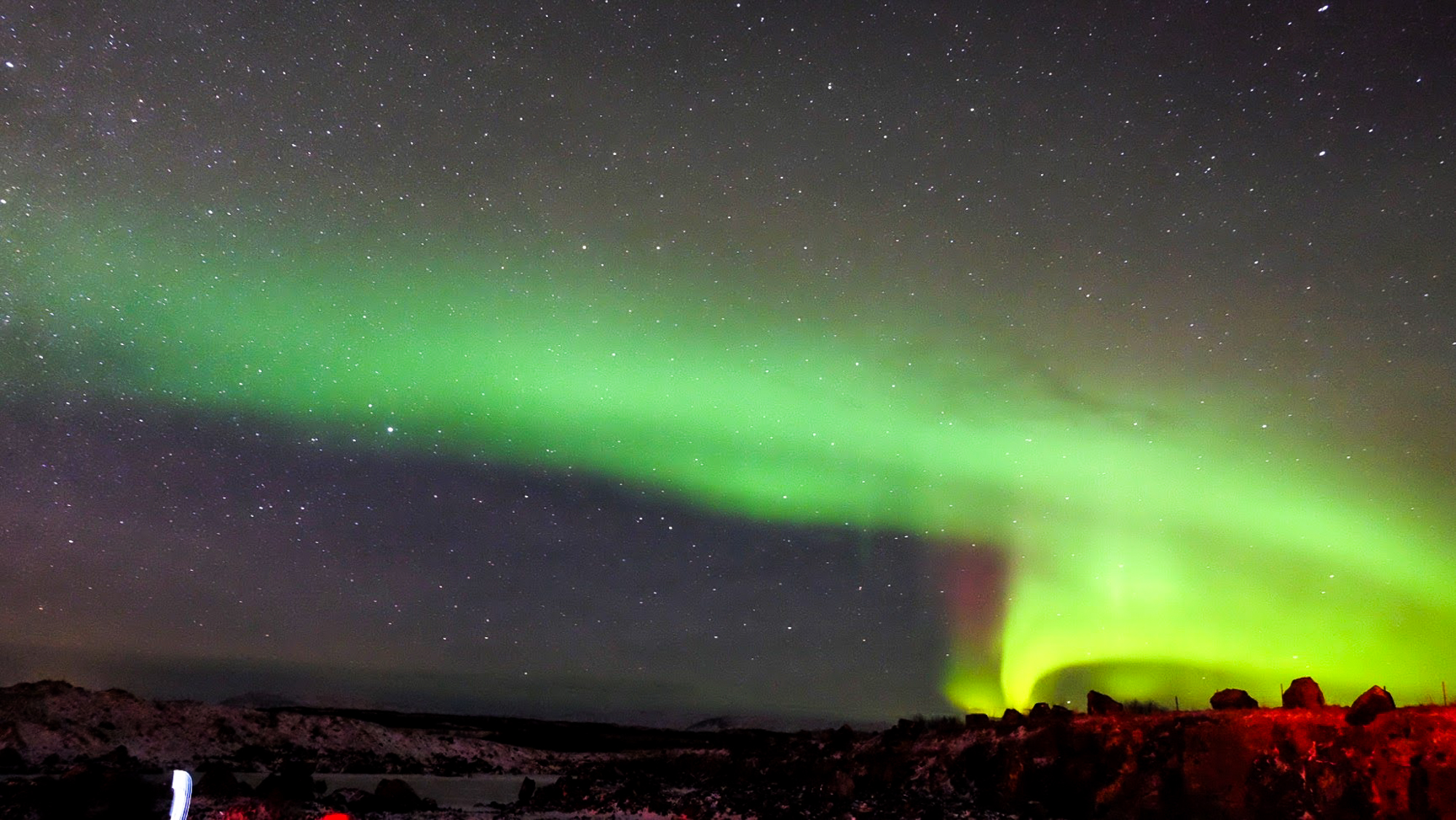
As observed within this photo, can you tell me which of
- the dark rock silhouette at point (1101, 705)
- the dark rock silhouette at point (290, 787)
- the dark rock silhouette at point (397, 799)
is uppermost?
the dark rock silhouette at point (1101, 705)

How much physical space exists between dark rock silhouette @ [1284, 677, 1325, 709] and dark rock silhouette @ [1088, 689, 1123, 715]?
921cm

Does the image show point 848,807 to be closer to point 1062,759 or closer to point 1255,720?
point 1062,759

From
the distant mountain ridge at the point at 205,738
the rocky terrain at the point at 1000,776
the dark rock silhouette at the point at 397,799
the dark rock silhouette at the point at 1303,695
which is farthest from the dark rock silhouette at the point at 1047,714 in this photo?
the distant mountain ridge at the point at 205,738

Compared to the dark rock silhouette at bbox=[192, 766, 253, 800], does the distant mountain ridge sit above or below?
below

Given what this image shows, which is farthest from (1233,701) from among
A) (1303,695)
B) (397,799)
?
(397,799)

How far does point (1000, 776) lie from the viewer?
3294cm

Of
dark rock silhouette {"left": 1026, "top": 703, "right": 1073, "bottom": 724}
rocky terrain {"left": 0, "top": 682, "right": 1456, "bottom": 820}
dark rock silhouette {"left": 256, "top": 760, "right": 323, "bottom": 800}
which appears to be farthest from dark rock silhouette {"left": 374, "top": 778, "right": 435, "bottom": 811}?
dark rock silhouette {"left": 1026, "top": 703, "right": 1073, "bottom": 724}

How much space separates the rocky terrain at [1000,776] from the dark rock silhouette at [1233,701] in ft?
0.21

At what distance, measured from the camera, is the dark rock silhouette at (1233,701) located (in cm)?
2902

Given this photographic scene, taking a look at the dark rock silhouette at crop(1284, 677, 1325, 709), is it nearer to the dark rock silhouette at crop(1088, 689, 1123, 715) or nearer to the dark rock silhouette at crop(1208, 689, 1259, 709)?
the dark rock silhouette at crop(1208, 689, 1259, 709)

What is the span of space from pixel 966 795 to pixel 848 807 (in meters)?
5.55

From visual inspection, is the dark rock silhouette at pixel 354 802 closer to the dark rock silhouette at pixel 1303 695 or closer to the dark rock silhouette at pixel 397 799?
the dark rock silhouette at pixel 397 799

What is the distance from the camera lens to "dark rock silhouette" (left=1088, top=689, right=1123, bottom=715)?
36062 mm

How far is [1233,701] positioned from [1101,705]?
295 inches
